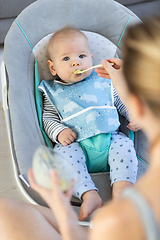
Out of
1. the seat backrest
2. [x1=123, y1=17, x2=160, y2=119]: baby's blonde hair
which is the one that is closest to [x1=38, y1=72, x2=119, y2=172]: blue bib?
the seat backrest

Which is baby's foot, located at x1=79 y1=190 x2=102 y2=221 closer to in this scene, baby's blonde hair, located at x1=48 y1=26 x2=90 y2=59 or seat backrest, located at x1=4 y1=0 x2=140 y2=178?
seat backrest, located at x1=4 y1=0 x2=140 y2=178

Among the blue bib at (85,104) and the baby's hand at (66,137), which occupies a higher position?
the blue bib at (85,104)

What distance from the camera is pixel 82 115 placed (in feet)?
4.00

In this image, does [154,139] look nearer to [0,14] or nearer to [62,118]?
[62,118]

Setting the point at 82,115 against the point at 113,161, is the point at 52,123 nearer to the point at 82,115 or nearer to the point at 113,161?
the point at 82,115

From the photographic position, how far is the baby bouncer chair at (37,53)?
1102 mm

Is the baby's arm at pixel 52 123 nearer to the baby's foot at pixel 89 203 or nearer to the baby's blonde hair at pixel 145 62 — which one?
the baby's foot at pixel 89 203

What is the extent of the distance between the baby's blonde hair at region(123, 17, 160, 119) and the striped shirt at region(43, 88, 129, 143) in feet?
2.46

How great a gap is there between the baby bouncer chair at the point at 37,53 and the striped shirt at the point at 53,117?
3 cm

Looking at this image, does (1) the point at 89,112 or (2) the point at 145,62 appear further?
(1) the point at 89,112

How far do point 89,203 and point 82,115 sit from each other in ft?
1.34

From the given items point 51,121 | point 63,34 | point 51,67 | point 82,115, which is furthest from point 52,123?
point 63,34

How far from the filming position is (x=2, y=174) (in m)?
1.39

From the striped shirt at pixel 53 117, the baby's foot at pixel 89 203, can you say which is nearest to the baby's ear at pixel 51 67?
the striped shirt at pixel 53 117
